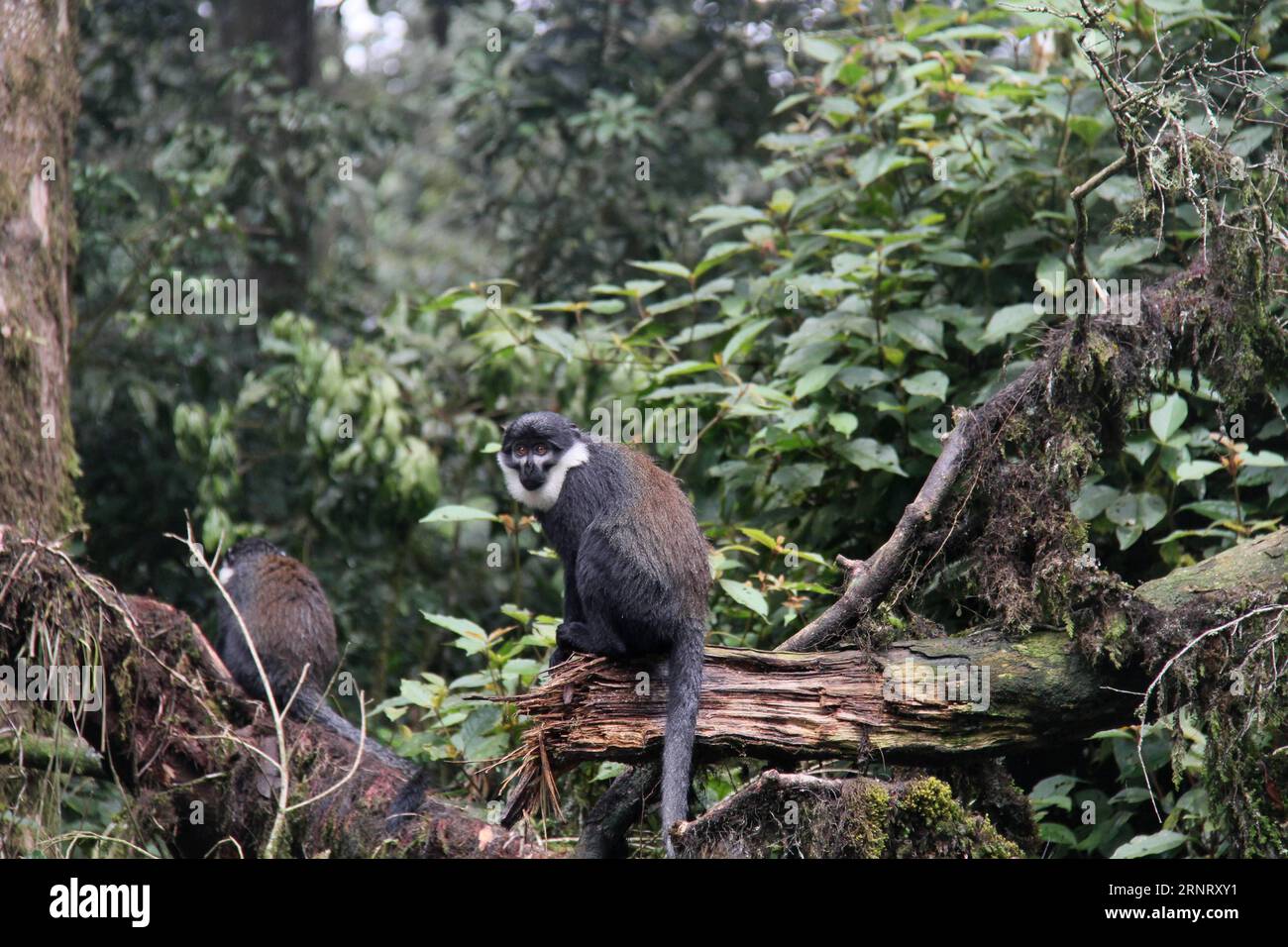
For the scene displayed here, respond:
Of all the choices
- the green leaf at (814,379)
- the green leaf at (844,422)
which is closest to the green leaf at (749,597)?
the green leaf at (844,422)

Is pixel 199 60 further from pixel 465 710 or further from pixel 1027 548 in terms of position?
pixel 1027 548

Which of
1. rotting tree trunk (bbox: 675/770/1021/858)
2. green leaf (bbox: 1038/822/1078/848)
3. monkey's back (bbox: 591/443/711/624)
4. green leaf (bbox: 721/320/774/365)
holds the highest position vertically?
green leaf (bbox: 721/320/774/365)

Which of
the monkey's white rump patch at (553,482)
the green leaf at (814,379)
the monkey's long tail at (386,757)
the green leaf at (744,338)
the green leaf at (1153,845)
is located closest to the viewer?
the green leaf at (1153,845)

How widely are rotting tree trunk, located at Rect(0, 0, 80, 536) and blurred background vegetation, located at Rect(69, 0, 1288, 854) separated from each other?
1.28 metres

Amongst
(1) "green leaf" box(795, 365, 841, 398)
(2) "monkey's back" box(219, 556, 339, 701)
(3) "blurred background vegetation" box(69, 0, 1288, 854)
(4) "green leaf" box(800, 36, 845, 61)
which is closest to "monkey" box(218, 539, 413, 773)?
(2) "monkey's back" box(219, 556, 339, 701)

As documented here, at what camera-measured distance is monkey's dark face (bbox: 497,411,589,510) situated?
585 cm

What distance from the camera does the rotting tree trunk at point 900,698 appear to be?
475 cm

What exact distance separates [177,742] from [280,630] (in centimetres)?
148

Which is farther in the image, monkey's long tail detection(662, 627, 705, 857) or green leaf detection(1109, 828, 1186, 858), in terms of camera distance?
green leaf detection(1109, 828, 1186, 858)

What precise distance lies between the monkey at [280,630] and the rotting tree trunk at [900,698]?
2867 mm

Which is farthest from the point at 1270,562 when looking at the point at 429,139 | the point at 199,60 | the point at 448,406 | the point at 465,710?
the point at 429,139

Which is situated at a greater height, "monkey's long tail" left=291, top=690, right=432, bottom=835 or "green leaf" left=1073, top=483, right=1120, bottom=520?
"green leaf" left=1073, top=483, right=1120, bottom=520

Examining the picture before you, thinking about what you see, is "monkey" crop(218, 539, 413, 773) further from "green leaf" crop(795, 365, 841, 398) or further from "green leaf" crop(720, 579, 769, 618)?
"green leaf" crop(795, 365, 841, 398)

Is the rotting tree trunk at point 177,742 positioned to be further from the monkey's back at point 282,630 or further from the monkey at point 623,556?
the monkey at point 623,556
